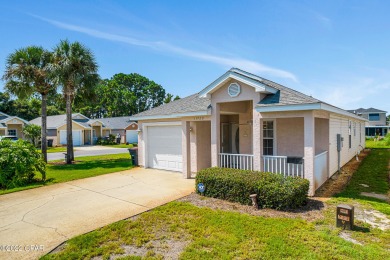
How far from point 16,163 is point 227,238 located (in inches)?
387

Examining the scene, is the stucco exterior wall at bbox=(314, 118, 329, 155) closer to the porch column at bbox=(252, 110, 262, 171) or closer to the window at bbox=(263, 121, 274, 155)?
the window at bbox=(263, 121, 274, 155)

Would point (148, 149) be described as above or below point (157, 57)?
below

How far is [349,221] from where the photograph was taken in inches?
199

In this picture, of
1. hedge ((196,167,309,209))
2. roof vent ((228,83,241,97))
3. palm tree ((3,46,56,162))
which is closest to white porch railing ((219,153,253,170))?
hedge ((196,167,309,209))

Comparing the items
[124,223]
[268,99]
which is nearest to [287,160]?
[268,99]

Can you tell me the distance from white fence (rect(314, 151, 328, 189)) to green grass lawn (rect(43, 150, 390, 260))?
6.59ft

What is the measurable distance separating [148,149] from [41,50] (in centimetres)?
1090

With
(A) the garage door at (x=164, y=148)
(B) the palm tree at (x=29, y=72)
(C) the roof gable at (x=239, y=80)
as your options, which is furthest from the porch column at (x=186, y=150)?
(B) the palm tree at (x=29, y=72)

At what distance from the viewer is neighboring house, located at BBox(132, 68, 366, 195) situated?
7.96 meters

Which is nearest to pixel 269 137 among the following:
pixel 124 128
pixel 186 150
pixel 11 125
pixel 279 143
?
pixel 279 143

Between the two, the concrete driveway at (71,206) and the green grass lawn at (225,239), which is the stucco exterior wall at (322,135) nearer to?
the green grass lawn at (225,239)

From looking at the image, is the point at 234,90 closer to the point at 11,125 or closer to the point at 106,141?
the point at 106,141

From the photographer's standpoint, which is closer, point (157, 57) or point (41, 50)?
point (41, 50)

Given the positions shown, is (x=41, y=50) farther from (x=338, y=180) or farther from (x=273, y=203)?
(x=338, y=180)
